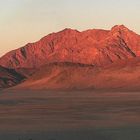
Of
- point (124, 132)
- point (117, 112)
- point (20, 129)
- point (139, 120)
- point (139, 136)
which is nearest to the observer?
point (139, 136)

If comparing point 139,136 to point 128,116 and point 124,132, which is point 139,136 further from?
point 128,116

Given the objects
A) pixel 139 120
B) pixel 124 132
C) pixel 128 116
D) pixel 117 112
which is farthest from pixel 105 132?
pixel 117 112

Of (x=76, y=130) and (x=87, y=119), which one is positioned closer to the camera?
(x=76, y=130)

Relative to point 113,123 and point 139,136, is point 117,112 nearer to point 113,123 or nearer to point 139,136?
point 113,123

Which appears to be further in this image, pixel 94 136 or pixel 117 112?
pixel 117 112

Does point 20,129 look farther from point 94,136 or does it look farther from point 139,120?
point 139,120

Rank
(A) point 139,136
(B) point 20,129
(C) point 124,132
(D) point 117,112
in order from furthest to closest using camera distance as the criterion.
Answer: (D) point 117,112, (B) point 20,129, (C) point 124,132, (A) point 139,136

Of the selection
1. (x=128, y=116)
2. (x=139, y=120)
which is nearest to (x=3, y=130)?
(x=139, y=120)

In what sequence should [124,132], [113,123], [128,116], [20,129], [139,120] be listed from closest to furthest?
1. [124,132]
2. [20,129]
3. [113,123]
4. [139,120]
5. [128,116]
